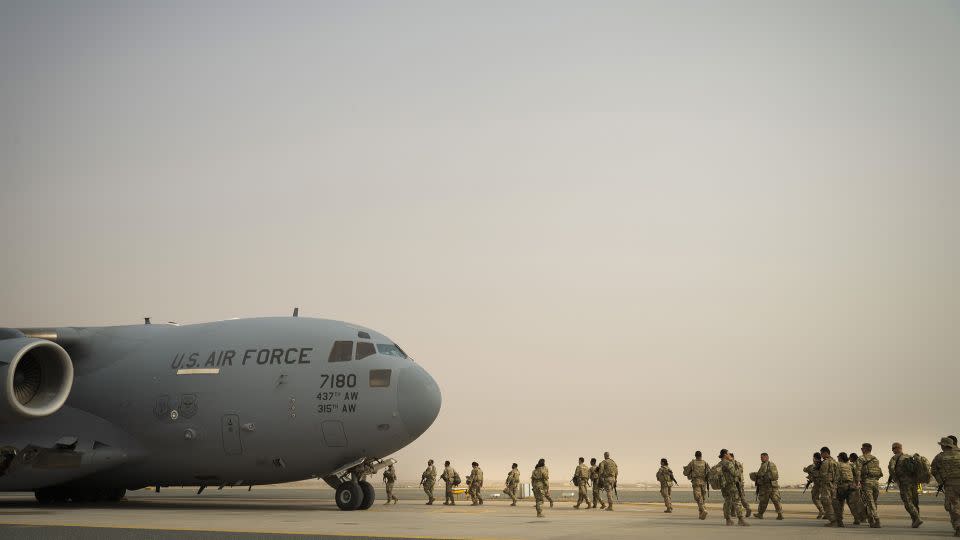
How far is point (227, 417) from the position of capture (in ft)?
69.0

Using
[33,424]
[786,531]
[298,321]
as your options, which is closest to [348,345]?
[298,321]

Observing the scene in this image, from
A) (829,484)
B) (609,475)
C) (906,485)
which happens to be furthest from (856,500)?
(609,475)

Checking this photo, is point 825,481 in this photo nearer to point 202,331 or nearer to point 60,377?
point 202,331

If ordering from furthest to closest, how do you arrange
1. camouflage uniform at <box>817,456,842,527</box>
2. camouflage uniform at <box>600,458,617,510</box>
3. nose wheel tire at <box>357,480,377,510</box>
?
camouflage uniform at <box>600,458,617,510</box> < nose wheel tire at <box>357,480,377,510</box> < camouflage uniform at <box>817,456,842,527</box>

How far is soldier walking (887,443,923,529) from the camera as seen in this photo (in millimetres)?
16906

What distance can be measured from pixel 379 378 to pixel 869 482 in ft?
32.1

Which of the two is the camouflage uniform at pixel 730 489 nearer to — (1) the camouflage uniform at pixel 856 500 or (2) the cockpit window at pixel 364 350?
(1) the camouflage uniform at pixel 856 500

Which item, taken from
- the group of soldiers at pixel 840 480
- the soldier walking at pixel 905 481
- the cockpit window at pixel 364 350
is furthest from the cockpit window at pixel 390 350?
the soldier walking at pixel 905 481

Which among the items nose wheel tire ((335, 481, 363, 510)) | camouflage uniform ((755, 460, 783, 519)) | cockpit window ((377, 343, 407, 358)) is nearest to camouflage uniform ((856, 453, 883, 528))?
camouflage uniform ((755, 460, 783, 519))

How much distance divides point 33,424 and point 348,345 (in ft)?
24.1

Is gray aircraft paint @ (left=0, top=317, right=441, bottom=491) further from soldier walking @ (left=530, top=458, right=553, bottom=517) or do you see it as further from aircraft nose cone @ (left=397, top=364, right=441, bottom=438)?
soldier walking @ (left=530, top=458, right=553, bottom=517)

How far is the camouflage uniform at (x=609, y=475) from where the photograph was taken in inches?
927

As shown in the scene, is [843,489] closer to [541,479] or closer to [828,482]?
[828,482]

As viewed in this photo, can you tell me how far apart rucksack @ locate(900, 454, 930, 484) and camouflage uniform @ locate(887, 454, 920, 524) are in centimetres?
6
